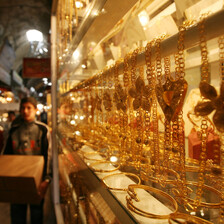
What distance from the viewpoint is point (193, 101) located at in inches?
→ 44.3

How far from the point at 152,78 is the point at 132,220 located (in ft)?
1.31

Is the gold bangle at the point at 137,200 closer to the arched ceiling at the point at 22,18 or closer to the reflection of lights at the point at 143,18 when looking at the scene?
the reflection of lights at the point at 143,18

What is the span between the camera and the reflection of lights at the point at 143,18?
4.42ft

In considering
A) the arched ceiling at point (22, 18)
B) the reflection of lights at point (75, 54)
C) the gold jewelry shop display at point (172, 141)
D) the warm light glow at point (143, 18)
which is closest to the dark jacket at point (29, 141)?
the reflection of lights at point (75, 54)

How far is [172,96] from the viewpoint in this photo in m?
0.46

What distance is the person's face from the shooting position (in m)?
2.16

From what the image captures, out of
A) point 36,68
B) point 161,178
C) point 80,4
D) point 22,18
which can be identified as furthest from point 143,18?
point 22,18

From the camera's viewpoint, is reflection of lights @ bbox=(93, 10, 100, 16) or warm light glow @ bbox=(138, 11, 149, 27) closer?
reflection of lights @ bbox=(93, 10, 100, 16)

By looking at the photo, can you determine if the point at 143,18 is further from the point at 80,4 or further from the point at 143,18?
the point at 80,4

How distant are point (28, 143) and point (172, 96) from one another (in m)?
2.08

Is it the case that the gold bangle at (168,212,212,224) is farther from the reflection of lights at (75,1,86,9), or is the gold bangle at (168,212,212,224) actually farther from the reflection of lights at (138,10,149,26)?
the reflection of lights at (75,1,86,9)

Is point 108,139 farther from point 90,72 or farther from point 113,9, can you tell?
point 90,72

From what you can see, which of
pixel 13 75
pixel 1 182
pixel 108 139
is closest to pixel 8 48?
pixel 13 75

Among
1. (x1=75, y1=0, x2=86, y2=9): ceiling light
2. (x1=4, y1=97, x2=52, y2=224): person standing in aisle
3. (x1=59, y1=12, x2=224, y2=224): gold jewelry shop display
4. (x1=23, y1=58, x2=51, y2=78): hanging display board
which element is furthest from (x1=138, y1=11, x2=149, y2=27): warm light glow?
(x1=23, y1=58, x2=51, y2=78): hanging display board
